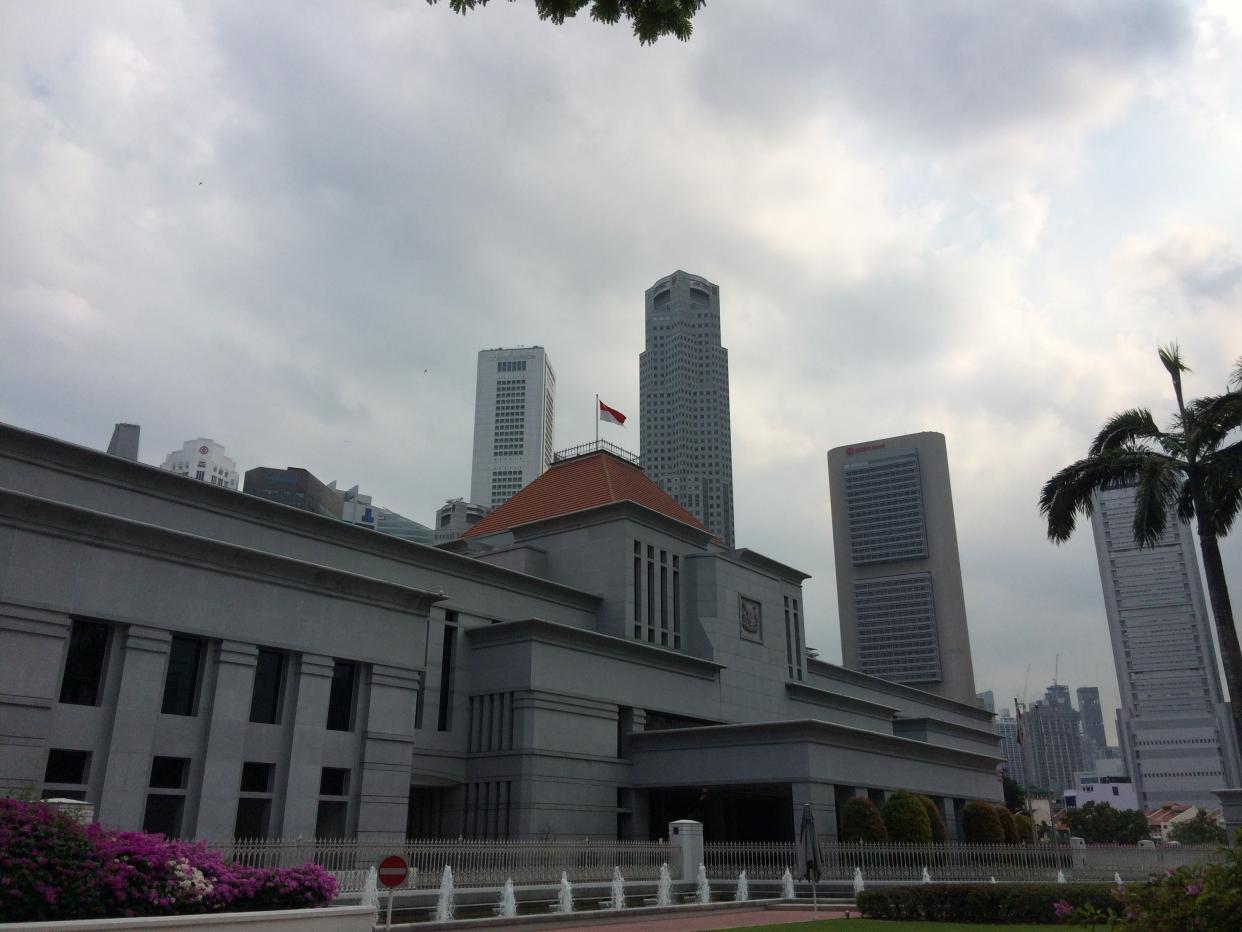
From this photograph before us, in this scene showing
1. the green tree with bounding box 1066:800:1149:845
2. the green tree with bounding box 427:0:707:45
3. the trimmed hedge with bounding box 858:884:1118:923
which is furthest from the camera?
Result: the green tree with bounding box 1066:800:1149:845

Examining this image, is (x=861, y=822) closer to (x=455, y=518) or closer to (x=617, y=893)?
(x=617, y=893)

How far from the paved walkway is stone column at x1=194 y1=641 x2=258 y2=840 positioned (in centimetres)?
955

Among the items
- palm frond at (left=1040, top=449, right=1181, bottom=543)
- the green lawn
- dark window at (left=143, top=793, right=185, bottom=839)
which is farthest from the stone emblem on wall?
dark window at (left=143, top=793, right=185, bottom=839)

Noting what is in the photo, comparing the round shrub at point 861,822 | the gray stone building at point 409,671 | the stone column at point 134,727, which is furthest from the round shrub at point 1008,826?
the stone column at point 134,727

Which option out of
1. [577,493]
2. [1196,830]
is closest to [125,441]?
[577,493]

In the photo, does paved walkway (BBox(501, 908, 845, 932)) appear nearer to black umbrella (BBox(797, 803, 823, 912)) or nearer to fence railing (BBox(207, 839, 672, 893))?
fence railing (BBox(207, 839, 672, 893))

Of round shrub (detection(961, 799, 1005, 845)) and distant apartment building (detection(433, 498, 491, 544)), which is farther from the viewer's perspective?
distant apartment building (detection(433, 498, 491, 544))

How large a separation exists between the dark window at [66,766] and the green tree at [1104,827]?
101170 millimetres

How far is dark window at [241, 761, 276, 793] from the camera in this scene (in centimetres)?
2609

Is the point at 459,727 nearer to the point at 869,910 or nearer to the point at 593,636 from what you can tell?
the point at 593,636

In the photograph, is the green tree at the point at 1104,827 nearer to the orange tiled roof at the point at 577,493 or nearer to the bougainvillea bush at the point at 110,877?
the orange tiled roof at the point at 577,493

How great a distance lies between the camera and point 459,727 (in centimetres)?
3491

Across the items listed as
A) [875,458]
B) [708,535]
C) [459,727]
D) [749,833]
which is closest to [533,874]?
[459,727]

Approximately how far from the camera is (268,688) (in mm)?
27281
